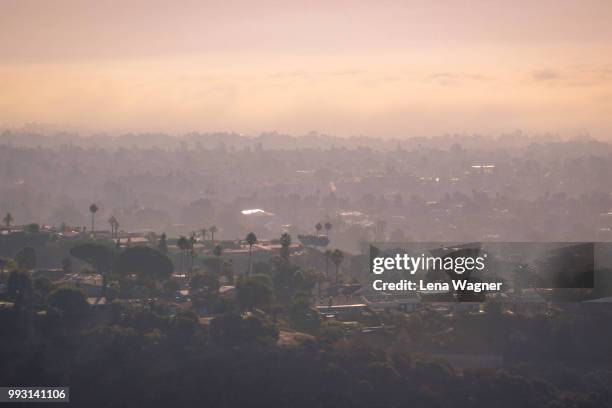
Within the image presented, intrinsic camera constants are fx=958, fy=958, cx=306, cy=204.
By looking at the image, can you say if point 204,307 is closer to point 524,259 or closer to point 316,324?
point 316,324

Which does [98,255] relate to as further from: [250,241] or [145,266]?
[250,241]

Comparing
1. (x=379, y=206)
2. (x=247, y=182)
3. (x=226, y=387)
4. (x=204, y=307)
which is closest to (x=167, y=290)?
(x=204, y=307)

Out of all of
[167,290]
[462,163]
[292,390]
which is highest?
[462,163]

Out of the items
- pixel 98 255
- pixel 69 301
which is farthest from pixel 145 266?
pixel 69 301

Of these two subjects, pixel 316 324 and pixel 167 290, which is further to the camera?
pixel 167 290

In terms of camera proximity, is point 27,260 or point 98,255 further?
point 27,260

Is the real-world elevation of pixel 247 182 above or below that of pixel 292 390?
above

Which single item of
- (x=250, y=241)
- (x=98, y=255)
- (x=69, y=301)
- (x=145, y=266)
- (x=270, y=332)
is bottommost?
(x=270, y=332)

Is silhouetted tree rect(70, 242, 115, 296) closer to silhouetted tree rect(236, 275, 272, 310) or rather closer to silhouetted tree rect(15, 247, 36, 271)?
silhouetted tree rect(15, 247, 36, 271)

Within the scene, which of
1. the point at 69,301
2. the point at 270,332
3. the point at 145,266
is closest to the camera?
the point at 270,332

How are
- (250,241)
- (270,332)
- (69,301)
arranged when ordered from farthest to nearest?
1. (250,241)
2. (69,301)
3. (270,332)

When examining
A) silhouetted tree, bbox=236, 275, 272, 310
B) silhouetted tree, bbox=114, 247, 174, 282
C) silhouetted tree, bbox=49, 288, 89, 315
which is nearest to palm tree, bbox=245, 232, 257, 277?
silhouetted tree, bbox=114, 247, 174, 282
